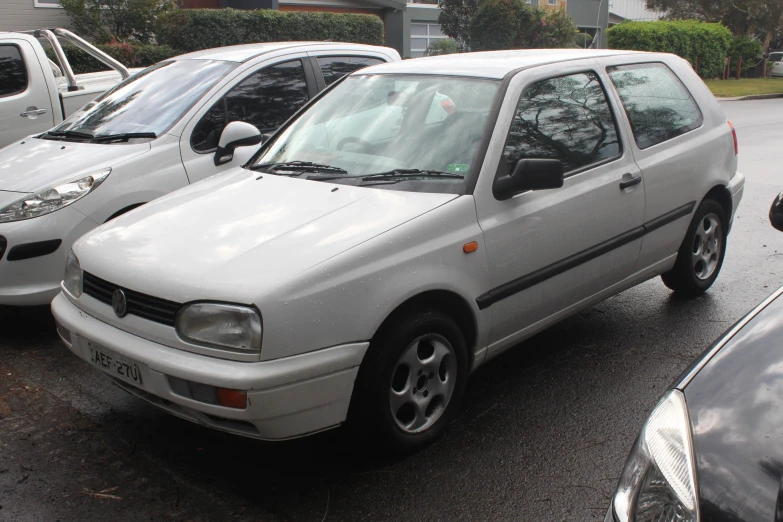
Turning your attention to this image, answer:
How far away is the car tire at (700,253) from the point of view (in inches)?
204

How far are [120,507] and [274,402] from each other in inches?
32.2

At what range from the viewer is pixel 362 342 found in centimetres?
315

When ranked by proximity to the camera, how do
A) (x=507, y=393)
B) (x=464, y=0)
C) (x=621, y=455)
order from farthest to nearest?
(x=464, y=0) < (x=507, y=393) < (x=621, y=455)

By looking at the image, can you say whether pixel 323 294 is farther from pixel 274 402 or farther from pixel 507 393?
pixel 507 393

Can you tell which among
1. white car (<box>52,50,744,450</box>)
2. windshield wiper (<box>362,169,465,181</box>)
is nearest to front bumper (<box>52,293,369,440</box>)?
white car (<box>52,50,744,450</box>)

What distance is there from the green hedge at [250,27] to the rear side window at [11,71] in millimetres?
13223

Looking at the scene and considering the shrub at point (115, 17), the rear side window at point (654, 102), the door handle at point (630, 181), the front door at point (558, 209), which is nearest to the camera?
the front door at point (558, 209)

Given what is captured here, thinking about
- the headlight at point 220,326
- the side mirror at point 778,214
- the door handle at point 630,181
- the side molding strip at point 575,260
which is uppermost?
the side mirror at point 778,214

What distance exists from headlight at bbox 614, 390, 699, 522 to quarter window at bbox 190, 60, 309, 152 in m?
4.19

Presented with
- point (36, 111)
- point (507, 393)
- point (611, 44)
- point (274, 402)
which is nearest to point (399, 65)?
point (507, 393)

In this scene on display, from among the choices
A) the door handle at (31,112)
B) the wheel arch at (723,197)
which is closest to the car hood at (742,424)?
the wheel arch at (723,197)

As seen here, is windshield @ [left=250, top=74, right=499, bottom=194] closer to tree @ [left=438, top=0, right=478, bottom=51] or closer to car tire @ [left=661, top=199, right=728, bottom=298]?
car tire @ [left=661, top=199, right=728, bottom=298]

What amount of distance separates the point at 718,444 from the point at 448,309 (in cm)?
176

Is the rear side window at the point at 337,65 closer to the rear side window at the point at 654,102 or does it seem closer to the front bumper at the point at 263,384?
the rear side window at the point at 654,102
